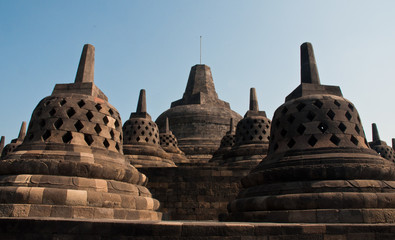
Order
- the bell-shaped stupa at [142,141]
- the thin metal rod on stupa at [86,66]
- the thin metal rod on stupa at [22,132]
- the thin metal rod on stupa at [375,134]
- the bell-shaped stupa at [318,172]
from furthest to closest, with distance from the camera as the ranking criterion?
the thin metal rod on stupa at [375,134]
the thin metal rod on stupa at [22,132]
the bell-shaped stupa at [142,141]
the thin metal rod on stupa at [86,66]
the bell-shaped stupa at [318,172]

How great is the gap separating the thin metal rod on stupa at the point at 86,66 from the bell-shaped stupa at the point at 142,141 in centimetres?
684

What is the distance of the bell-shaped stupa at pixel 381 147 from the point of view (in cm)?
1840

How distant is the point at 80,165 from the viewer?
5.62 meters

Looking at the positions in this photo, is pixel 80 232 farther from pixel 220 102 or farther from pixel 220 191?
pixel 220 102

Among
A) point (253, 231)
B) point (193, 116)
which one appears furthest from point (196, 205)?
point (193, 116)

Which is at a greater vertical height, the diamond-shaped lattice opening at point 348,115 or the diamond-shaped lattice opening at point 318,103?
the diamond-shaped lattice opening at point 318,103

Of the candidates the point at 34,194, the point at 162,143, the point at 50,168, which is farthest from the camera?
the point at 162,143

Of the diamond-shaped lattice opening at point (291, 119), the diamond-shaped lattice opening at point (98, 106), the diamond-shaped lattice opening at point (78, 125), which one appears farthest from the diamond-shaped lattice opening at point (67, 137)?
the diamond-shaped lattice opening at point (291, 119)

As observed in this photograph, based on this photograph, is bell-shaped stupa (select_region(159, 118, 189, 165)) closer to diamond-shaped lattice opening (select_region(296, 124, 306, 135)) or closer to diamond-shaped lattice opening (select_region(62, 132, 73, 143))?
diamond-shaped lattice opening (select_region(62, 132, 73, 143))

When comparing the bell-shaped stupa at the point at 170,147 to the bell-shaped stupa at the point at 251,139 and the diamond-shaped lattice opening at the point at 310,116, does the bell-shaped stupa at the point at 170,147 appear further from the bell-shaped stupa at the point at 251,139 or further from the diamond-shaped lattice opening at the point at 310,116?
the diamond-shaped lattice opening at the point at 310,116

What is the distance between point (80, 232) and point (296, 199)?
11.0ft

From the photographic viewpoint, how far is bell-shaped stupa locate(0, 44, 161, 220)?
501 cm

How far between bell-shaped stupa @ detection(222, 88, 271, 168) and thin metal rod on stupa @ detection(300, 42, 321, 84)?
6.60 metres

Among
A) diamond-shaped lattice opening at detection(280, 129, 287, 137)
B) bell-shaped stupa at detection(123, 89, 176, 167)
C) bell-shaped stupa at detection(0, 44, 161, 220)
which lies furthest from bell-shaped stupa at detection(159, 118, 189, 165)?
diamond-shaped lattice opening at detection(280, 129, 287, 137)
